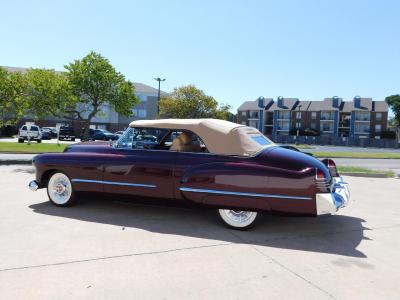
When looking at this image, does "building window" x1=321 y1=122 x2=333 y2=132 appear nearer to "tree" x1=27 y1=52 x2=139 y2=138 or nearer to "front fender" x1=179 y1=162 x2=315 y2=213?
"tree" x1=27 y1=52 x2=139 y2=138

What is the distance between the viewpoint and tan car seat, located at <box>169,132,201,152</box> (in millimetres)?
6018

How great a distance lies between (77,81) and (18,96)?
2.87 metres

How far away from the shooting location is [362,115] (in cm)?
8450

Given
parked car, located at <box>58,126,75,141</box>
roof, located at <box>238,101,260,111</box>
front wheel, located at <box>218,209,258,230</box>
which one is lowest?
front wheel, located at <box>218,209,258,230</box>

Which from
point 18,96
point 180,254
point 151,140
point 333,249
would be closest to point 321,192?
point 333,249

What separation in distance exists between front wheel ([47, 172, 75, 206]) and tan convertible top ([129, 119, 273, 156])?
222 cm

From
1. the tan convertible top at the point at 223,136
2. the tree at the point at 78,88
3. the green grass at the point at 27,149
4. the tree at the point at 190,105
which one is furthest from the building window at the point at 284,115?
the tan convertible top at the point at 223,136

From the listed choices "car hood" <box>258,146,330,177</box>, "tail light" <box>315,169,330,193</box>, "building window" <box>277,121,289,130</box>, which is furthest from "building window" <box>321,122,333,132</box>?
"tail light" <box>315,169,330,193</box>

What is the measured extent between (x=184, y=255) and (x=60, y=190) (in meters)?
3.25

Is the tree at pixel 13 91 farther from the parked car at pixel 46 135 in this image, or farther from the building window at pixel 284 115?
the building window at pixel 284 115

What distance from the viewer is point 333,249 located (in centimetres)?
495

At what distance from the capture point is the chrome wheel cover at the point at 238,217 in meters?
5.53

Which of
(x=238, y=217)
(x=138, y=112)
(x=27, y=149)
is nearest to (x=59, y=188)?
(x=238, y=217)

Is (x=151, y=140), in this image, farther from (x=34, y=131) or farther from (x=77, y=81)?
(x=34, y=131)
